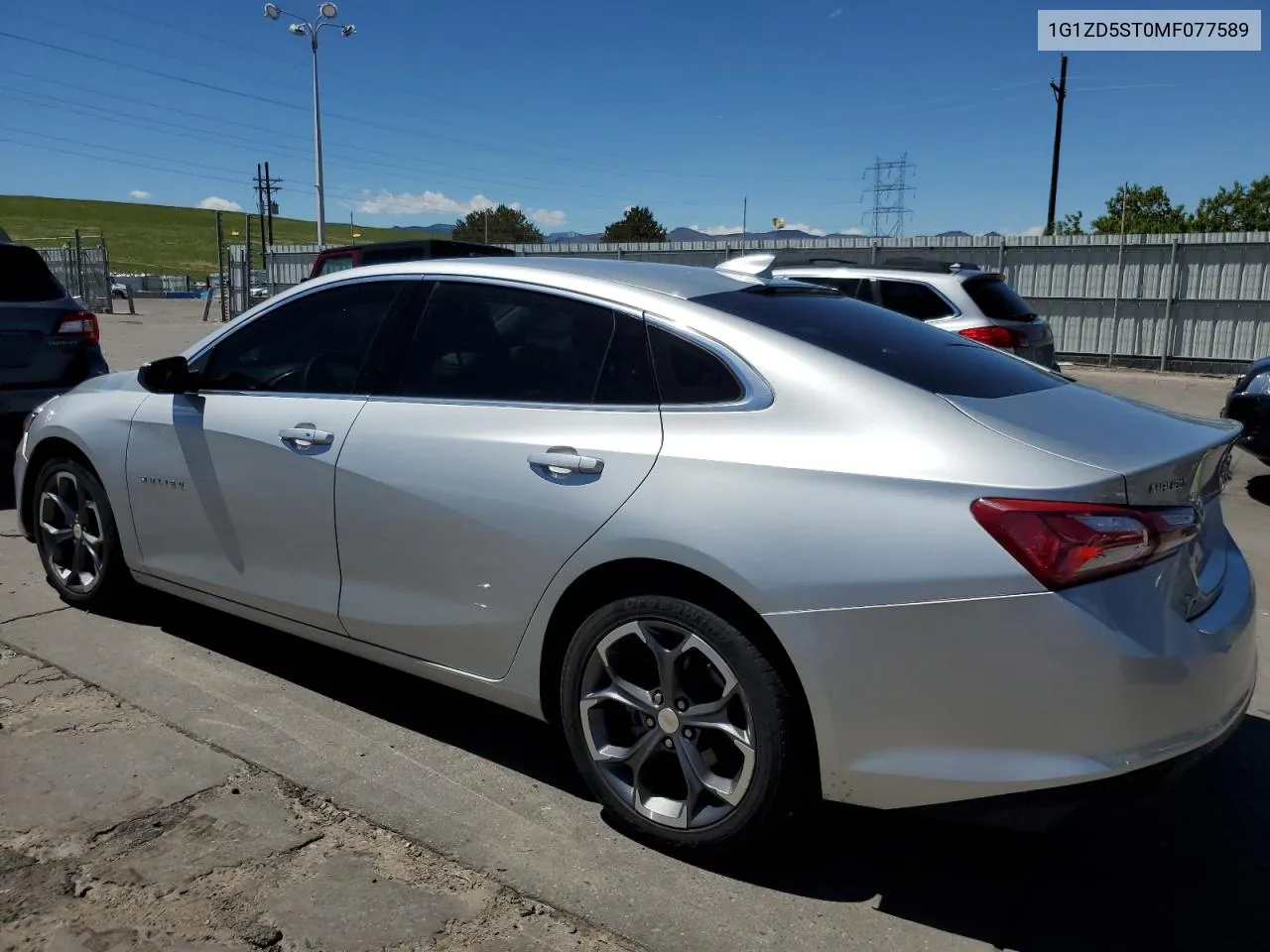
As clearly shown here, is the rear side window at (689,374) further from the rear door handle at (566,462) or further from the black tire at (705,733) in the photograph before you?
the black tire at (705,733)

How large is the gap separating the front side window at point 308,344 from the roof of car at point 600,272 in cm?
12

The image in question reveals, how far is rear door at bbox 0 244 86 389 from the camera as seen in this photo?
7.32 metres

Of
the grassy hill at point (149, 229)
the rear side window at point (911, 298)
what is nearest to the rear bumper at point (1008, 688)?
the rear side window at point (911, 298)

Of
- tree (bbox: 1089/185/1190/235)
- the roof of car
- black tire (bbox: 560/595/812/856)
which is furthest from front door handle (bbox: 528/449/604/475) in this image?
tree (bbox: 1089/185/1190/235)

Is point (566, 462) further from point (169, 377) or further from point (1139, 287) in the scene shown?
point (1139, 287)

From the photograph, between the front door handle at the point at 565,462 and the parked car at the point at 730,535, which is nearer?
the parked car at the point at 730,535

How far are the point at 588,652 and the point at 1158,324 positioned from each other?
17696mm

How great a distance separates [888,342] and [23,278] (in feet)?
23.1

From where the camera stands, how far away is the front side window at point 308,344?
3.62 meters

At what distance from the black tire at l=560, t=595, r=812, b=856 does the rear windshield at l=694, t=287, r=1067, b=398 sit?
32.7 inches

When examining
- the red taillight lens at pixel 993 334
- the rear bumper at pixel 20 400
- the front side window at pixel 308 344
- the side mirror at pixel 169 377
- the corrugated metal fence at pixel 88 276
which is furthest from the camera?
the corrugated metal fence at pixel 88 276

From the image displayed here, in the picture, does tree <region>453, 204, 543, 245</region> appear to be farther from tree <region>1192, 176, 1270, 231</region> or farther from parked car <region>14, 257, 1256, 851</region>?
parked car <region>14, 257, 1256, 851</region>

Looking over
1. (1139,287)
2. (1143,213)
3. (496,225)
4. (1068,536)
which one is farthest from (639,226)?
(1068,536)

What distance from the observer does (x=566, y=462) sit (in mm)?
2850
